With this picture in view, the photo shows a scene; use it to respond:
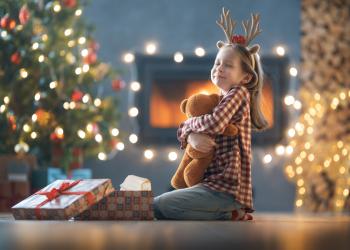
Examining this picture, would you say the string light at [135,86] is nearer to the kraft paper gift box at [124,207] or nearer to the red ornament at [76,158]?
the red ornament at [76,158]

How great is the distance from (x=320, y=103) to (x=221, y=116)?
259cm

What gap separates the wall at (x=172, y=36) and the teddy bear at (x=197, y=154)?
2.33 meters

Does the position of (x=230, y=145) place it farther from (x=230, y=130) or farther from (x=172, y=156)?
(x=172, y=156)

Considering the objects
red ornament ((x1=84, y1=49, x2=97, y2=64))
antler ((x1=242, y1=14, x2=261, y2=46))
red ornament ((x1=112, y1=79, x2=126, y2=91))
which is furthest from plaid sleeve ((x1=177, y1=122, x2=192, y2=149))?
red ornament ((x1=112, y1=79, x2=126, y2=91))

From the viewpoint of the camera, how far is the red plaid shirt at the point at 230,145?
2.67 meters

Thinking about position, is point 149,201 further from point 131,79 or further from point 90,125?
point 131,79

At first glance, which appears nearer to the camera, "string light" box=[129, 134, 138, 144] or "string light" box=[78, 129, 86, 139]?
"string light" box=[78, 129, 86, 139]

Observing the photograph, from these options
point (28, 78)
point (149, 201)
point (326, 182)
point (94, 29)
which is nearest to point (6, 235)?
point (149, 201)

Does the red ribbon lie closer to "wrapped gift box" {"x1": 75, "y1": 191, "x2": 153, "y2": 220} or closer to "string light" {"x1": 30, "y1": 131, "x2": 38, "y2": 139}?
"wrapped gift box" {"x1": 75, "y1": 191, "x2": 153, "y2": 220}

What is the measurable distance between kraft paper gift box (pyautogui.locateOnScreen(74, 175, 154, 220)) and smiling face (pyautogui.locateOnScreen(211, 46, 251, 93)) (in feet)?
1.52

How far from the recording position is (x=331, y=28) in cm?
519

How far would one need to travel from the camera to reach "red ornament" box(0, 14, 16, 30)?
444 cm

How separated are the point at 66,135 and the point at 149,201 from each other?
77.5 inches

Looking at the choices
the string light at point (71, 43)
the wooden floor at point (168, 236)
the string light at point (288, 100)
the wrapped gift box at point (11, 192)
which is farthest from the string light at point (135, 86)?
the wooden floor at point (168, 236)
